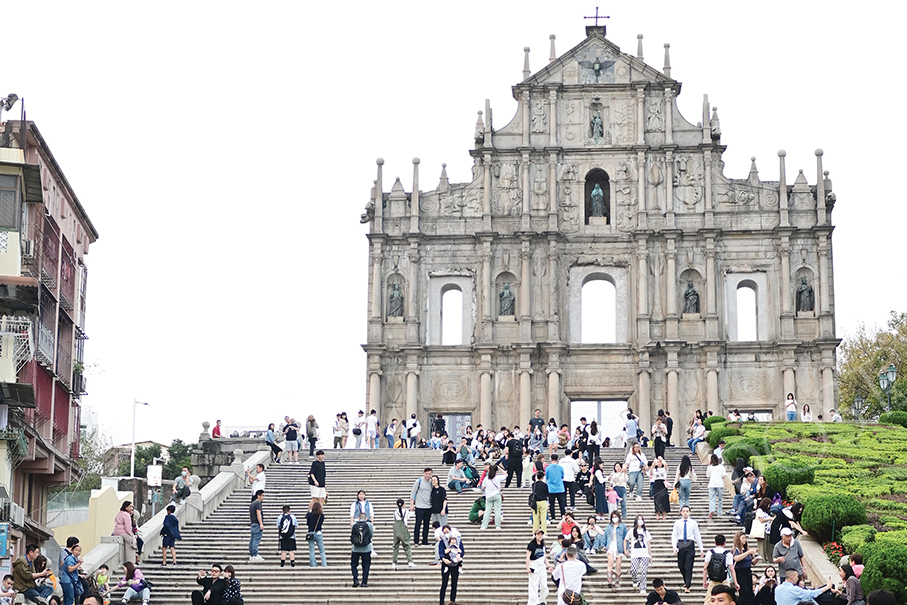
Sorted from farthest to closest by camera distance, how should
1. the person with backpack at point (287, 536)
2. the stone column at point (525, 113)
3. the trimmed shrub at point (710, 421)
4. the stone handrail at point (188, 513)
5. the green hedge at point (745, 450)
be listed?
the stone column at point (525, 113), the trimmed shrub at point (710, 421), the green hedge at point (745, 450), the stone handrail at point (188, 513), the person with backpack at point (287, 536)

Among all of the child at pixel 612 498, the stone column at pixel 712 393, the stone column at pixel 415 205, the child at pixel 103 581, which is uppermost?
the stone column at pixel 415 205

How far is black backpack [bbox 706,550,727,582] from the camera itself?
2489cm

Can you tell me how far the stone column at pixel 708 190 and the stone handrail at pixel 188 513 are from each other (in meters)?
20.0

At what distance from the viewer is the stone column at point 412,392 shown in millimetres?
52250

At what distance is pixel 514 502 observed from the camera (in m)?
34.6

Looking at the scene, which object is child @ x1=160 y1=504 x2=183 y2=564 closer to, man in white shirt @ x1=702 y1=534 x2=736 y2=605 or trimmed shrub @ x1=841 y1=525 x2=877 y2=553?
man in white shirt @ x1=702 y1=534 x2=736 y2=605

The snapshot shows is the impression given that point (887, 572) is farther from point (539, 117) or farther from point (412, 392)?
point (539, 117)

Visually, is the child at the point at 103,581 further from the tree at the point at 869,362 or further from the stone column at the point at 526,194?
the tree at the point at 869,362

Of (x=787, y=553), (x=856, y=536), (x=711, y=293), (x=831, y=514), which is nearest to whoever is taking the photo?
(x=787, y=553)

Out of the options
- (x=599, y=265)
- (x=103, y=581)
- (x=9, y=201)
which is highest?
(x=599, y=265)

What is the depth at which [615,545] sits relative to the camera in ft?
89.7

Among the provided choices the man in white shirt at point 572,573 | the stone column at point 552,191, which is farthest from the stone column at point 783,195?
the man in white shirt at point 572,573

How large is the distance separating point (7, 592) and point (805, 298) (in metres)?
35.1

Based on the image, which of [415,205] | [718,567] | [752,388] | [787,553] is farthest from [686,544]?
[415,205]
